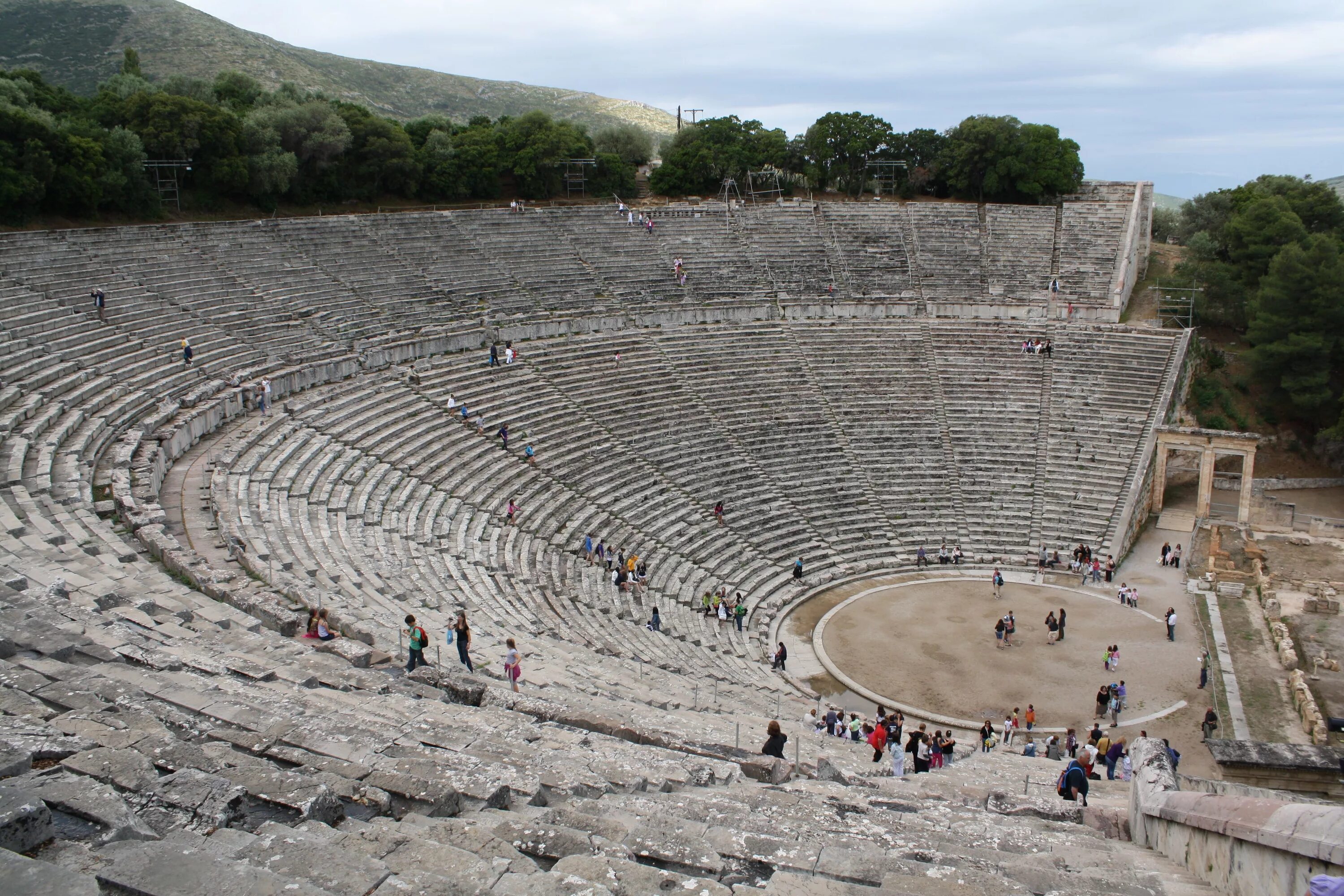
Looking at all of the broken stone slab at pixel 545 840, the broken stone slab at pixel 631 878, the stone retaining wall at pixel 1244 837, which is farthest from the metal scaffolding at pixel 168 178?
the stone retaining wall at pixel 1244 837

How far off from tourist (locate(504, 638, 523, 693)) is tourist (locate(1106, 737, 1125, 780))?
7.99 m

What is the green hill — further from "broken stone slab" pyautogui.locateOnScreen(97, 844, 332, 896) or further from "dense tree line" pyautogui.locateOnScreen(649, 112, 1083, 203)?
"broken stone slab" pyautogui.locateOnScreen(97, 844, 332, 896)

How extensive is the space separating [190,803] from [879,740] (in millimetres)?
10585

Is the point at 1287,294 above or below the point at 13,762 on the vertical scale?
above

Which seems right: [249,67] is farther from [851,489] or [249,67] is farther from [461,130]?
[851,489]

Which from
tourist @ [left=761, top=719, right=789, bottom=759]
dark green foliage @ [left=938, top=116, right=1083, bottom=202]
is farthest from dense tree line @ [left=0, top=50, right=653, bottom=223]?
tourist @ [left=761, top=719, right=789, bottom=759]

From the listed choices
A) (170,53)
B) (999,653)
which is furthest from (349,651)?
(170,53)

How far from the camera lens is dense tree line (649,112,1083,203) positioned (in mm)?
41500

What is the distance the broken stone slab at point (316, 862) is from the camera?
4.45 meters

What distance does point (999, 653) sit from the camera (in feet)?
67.6

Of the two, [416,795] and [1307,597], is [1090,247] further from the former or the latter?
[416,795]

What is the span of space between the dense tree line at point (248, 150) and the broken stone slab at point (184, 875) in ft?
89.3

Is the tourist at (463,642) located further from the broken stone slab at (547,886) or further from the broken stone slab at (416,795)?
the broken stone slab at (547,886)

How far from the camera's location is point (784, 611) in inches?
884
